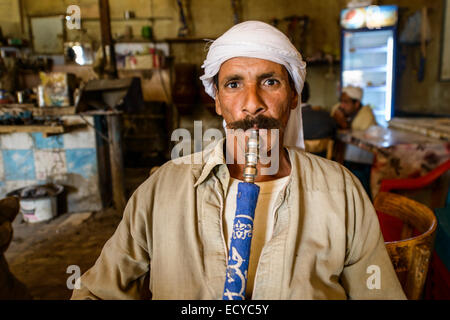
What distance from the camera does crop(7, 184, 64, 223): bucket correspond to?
15.1 feet

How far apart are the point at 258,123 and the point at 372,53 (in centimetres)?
733

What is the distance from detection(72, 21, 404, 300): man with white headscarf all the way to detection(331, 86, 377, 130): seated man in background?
3627mm

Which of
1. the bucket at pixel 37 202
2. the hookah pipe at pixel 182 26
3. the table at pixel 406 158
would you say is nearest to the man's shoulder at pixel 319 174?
the table at pixel 406 158

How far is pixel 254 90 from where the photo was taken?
4.81 ft

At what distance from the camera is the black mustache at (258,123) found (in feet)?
4.71

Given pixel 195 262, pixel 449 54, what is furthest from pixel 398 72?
pixel 195 262

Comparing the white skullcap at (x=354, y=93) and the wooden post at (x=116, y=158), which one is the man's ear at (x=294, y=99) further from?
the white skullcap at (x=354, y=93)

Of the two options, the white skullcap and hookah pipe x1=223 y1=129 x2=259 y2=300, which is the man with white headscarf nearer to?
hookah pipe x1=223 y1=129 x2=259 y2=300

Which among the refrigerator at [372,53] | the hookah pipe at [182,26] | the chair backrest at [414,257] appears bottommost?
the chair backrest at [414,257]

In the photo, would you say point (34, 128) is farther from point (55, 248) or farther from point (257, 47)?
point (257, 47)

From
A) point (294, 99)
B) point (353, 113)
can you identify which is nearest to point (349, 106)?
point (353, 113)

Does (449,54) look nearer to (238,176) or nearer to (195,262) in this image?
(238,176)

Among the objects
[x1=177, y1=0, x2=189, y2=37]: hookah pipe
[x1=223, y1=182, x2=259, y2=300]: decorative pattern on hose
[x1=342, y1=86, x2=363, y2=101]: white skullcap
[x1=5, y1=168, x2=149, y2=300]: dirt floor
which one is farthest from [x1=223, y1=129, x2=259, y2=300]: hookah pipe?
[x1=177, y1=0, x2=189, y2=37]: hookah pipe

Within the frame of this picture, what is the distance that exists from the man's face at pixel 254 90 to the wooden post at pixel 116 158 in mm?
3746
